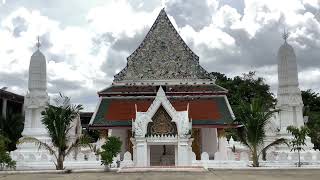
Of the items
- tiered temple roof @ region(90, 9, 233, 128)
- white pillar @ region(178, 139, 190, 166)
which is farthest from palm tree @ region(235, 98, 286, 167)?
tiered temple roof @ region(90, 9, 233, 128)

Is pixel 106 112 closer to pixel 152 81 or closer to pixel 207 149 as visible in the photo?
pixel 152 81

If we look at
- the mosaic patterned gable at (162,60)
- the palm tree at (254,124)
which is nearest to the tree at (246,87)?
the mosaic patterned gable at (162,60)

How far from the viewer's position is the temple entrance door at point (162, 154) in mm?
27962

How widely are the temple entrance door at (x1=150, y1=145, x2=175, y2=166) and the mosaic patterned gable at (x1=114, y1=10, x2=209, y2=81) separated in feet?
15.1

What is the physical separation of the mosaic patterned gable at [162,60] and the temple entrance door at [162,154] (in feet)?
15.1

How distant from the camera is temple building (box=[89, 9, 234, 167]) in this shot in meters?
24.9

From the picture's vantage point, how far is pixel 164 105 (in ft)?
84.1

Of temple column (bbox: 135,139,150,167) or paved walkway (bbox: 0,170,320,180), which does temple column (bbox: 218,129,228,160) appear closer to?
temple column (bbox: 135,139,150,167)

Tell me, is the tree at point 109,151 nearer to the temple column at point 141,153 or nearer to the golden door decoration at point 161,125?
the temple column at point 141,153

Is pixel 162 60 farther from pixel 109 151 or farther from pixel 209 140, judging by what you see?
pixel 109 151

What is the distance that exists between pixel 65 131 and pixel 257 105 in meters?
9.90

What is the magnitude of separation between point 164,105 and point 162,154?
178 inches

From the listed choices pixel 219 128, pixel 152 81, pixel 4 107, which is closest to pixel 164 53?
pixel 152 81

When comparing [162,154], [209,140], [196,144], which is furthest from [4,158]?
[209,140]
